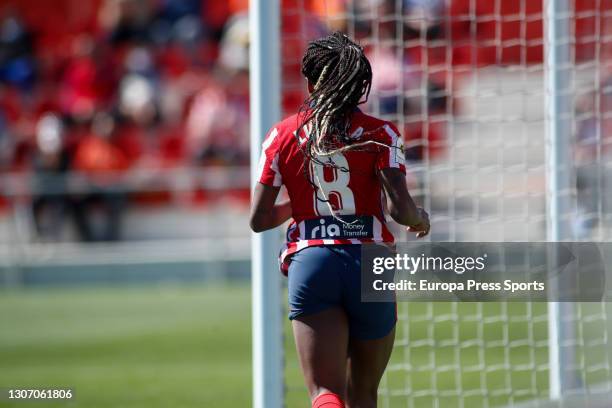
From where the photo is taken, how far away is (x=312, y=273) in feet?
16.1

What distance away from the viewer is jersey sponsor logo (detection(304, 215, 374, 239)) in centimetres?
491

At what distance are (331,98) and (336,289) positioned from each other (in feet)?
2.70

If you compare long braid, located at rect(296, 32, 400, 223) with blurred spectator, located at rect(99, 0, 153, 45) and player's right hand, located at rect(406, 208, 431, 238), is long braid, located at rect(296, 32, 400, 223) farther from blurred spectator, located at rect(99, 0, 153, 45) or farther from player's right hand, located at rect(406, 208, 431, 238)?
blurred spectator, located at rect(99, 0, 153, 45)

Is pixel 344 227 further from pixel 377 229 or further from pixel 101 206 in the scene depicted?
pixel 101 206

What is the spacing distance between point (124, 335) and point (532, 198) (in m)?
5.60

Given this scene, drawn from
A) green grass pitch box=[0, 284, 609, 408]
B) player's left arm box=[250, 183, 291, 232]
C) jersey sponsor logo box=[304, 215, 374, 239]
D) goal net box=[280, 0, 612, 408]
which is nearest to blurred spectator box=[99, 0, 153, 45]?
green grass pitch box=[0, 284, 609, 408]

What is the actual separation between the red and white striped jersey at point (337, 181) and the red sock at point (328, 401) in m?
0.65

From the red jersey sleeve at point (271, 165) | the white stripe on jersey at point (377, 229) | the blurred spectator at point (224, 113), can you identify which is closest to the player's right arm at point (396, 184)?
the white stripe on jersey at point (377, 229)

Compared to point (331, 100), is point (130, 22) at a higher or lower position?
higher

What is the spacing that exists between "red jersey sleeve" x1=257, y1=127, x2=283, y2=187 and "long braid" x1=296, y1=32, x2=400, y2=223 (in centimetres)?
13

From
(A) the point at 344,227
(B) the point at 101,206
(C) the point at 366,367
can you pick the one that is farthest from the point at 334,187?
(B) the point at 101,206

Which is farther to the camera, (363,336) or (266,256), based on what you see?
(266,256)

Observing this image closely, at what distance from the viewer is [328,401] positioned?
4.84 meters

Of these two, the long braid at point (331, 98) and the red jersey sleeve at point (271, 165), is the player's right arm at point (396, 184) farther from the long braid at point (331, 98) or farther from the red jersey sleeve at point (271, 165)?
the red jersey sleeve at point (271, 165)
